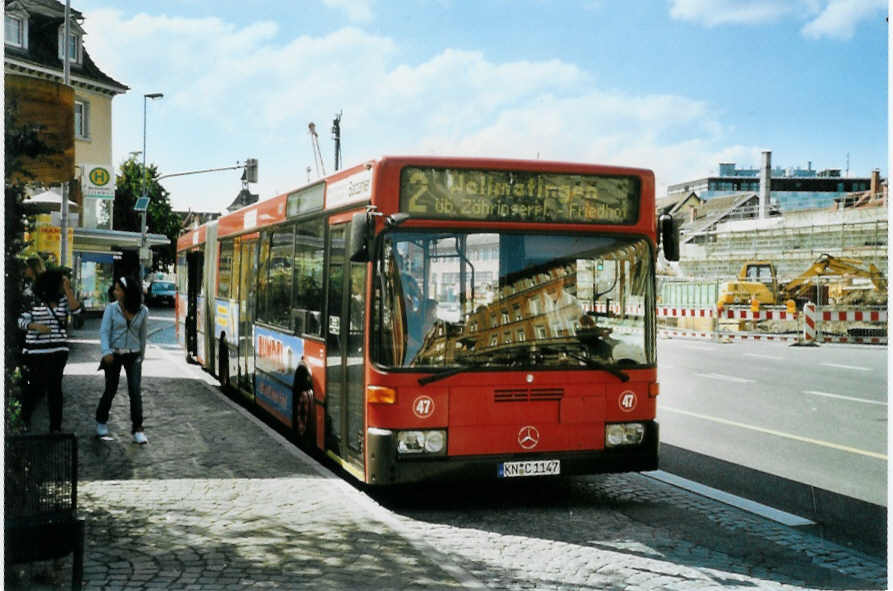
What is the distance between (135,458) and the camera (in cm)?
893

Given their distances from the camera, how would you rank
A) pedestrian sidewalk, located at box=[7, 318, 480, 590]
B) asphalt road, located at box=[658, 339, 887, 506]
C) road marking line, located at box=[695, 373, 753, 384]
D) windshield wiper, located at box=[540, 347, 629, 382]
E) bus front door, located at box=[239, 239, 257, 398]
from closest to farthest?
pedestrian sidewalk, located at box=[7, 318, 480, 590] < windshield wiper, located at box=[540, 347, 629, 382] < asphalt road, located at box=[658, 339, 887, 506] < bus front door, located at box=[239, 239, 257, 398] < road marking line, located at box=[695, 373, 753, 384]

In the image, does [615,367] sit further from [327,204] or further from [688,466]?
[327,204]

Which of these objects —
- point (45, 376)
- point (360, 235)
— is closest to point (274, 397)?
point (45, 376)

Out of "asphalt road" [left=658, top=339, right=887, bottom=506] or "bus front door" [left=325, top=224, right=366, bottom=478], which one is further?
"asphalt road" [left=658, top=339, right=887, bottom=506]

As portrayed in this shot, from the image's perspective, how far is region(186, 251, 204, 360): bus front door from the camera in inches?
685

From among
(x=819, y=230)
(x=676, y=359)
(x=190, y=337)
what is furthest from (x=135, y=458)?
(x=819, y=230)

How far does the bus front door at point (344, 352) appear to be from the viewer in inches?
295

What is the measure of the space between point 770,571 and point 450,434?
2.39 metres

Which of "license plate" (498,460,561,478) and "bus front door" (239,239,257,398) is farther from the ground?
"bus front door" (239,239,257,398)

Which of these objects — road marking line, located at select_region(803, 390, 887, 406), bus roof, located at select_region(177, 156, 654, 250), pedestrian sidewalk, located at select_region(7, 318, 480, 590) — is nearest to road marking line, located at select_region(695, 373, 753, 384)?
road marking line, located at select_region(803, 390, 887, 406)

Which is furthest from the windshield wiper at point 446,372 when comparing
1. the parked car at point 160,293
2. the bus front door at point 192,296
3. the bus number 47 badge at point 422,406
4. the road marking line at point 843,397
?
the parked car at point 160,293

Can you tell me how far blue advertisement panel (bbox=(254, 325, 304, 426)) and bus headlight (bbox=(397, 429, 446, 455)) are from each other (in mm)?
2698

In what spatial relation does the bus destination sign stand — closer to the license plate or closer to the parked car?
the license plate

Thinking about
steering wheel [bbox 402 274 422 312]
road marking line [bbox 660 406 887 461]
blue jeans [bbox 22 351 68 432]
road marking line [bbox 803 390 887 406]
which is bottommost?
road marking line [bbox 660 406 887 461]
